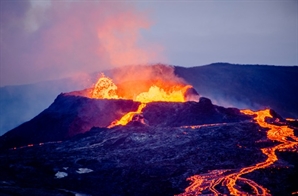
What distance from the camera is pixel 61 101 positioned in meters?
46.5

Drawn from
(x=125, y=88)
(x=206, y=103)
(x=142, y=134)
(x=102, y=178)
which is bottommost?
(x=102, y=178)

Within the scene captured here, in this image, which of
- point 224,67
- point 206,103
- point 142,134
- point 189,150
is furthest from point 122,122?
point 224,67

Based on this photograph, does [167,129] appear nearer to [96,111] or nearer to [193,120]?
[193,120]

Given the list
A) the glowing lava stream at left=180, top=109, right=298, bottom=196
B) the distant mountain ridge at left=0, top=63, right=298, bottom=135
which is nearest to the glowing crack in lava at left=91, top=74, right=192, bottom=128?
the glowing lava stream at left=180, top=109, right=298, bottom=196

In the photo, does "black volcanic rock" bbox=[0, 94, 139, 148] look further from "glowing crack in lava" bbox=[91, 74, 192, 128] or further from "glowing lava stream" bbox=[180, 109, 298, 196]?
"glowing lava stream" bbox=[180, 109, 298, 196]

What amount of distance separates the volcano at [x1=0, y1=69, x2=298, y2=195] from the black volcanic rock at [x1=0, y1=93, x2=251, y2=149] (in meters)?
0.11

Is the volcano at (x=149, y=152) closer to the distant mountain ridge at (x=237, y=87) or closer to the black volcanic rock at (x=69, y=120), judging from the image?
the black volcanic rock at (x=69, y=120)

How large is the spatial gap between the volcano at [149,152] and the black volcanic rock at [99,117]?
0.35 ft

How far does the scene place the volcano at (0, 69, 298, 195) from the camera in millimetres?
22953

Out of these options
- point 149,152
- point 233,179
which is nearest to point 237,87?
point 149,152

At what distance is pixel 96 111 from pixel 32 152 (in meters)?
11.9

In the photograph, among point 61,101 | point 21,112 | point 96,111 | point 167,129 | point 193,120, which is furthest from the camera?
point 21,112

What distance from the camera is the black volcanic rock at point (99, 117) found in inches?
1581

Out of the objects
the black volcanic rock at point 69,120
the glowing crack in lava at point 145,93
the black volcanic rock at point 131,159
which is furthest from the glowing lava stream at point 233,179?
the glowing crack in lava at point 145,93
